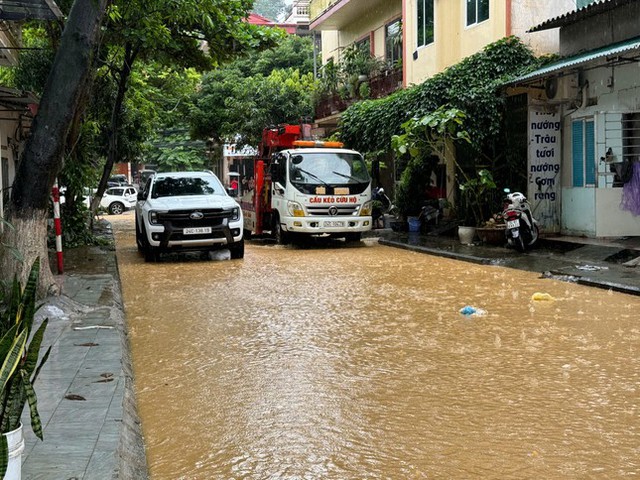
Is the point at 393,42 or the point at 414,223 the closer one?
the point at 414,223

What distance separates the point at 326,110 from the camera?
28406 millimetres

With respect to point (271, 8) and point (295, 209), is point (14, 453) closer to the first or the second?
point (295, 209)

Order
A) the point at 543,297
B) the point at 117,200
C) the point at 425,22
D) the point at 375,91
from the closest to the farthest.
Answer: the point at 543,297, the point at 425,22, the point at 375,91, the point at 117,200

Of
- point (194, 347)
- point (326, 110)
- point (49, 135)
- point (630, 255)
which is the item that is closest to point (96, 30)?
point (49, 135)

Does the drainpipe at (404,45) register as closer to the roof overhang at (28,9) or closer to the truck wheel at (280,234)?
the truck wheel at (280,234)

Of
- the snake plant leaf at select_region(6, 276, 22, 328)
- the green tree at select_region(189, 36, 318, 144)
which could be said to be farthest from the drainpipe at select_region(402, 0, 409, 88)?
the snake plant leaf at select_region(6, 276, 22, 328)

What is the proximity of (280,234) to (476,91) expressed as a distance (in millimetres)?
5717

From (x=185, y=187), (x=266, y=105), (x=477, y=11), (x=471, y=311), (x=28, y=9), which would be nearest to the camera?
(x=471, y=311)

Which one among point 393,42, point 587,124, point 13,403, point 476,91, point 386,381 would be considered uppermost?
point 393,42

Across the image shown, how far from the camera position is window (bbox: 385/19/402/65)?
2540 cm

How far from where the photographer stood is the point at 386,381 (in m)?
6.08

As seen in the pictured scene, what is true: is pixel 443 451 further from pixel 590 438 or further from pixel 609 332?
pixel 609 332

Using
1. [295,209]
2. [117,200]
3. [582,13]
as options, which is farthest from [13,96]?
[117,200]

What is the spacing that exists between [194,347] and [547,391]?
3.43 m
